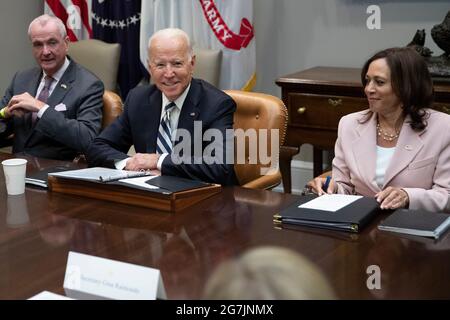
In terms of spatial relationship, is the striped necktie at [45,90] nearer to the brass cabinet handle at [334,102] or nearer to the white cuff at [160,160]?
the white cuff at [160,160]

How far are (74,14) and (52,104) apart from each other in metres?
1.94

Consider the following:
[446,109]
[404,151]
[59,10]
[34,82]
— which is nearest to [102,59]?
[59,10]

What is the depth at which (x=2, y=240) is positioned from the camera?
72.2 inches

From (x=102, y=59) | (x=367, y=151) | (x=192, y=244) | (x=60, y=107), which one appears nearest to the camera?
(x=192, y=244)

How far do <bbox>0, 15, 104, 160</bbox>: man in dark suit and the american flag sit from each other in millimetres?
1601

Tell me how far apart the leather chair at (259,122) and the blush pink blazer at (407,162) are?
33 centimetres

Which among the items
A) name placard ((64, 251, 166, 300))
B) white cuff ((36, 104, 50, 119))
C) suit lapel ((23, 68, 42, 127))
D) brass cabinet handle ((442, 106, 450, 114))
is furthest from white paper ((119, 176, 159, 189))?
brass cabinet handle ((442, 106, 450, 114))

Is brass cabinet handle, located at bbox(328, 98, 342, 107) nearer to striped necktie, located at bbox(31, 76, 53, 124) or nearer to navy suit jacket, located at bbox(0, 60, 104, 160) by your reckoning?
navy suit jacket, located at bbox(0, 60, 104, 160)

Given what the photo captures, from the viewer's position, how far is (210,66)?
4.16 metres

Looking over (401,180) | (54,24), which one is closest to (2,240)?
(401,180)

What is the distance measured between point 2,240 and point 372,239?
101cm

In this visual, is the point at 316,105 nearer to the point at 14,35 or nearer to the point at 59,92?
the point at 59,92

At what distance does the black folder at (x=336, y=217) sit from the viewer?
1.84m

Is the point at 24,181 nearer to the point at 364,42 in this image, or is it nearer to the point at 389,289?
the point at 389,289
